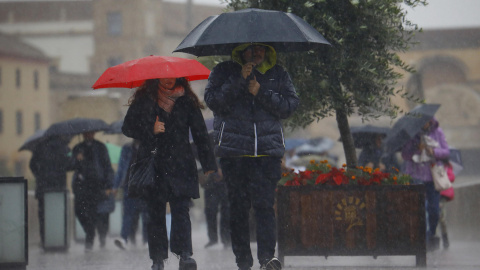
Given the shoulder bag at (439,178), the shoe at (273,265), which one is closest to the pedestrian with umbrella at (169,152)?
the shoe at (273,265)

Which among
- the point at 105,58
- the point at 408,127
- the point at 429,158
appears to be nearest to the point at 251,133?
the point at 408,127

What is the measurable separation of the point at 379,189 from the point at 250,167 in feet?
6.34

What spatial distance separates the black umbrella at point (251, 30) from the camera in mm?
8000

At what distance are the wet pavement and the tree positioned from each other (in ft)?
3.75

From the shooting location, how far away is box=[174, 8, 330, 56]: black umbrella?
8000 millimetres

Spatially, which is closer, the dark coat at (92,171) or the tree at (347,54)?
the tree at (347,54)

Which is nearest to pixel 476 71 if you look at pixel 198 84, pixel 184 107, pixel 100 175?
pixel 198 84

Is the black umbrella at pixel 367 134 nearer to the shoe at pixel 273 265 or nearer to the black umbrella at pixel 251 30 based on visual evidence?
the black umbrella at pixel 251 30

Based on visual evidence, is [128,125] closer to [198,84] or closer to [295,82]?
[295,82]

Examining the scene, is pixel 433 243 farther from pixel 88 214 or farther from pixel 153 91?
pixel 153 91

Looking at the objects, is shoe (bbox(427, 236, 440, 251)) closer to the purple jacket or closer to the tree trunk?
the purple jacket

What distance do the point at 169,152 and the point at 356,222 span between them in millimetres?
2145

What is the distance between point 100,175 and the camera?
1445cm

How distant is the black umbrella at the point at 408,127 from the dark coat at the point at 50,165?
5077 mm
